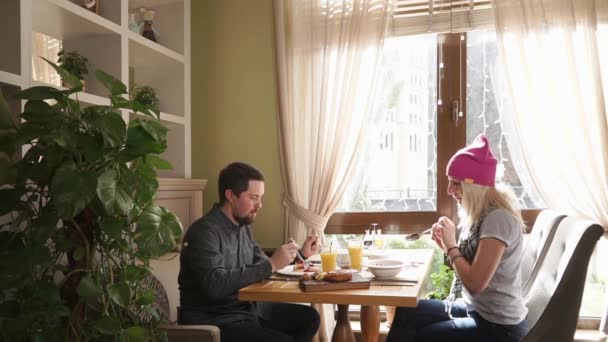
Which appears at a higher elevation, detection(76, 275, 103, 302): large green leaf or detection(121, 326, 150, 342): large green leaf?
detection(76, 275, 103, 302): large green leaf

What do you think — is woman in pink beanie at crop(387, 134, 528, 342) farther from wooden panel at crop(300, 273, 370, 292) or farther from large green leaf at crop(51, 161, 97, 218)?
large green leaf at crop(51, 161, 97, 218)

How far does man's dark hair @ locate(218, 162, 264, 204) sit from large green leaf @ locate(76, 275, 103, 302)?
82 centimetres

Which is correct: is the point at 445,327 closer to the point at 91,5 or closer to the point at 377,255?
the point at 377,255

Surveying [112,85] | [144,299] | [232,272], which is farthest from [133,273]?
[112,85]

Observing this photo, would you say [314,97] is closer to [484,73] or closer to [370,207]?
[370,207]

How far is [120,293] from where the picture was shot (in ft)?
5.33

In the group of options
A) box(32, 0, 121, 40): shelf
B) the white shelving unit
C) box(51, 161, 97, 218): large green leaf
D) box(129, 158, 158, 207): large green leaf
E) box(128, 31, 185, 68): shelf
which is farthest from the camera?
box(128, 31, 185, 68): shelf

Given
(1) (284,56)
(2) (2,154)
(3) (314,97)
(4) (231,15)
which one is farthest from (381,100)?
(2) (2,154)

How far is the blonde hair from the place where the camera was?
2094mm

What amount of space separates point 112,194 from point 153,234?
0.64 feet

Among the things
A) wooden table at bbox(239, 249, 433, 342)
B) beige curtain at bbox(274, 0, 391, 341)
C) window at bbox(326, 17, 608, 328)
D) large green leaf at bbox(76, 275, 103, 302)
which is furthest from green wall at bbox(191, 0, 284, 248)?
large green leaf at bbox(76, 275, 103, 302)

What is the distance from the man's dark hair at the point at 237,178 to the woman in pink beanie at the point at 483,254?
2.70 ft

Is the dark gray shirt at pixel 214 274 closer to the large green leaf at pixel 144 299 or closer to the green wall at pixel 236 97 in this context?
the large green leaf at pixel 144 299

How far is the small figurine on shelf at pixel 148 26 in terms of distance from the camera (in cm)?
317
